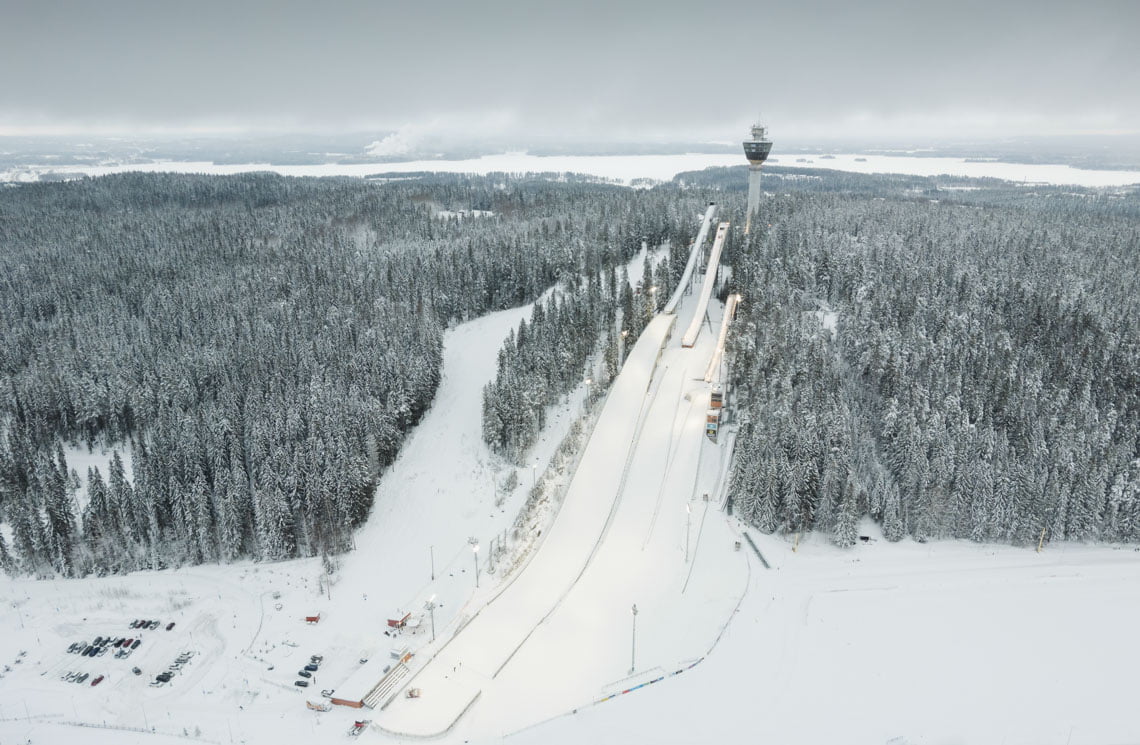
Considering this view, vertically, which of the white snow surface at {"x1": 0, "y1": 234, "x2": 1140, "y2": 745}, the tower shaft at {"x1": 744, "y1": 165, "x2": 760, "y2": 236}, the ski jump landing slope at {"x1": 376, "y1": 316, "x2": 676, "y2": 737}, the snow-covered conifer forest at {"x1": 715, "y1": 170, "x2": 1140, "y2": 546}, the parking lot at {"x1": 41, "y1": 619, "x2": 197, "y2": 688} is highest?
the tower shaft at {"x1": 744, "y1": 165, "x2": 760, "y2": 236}

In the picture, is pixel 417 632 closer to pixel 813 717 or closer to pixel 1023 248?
pixel 813 717

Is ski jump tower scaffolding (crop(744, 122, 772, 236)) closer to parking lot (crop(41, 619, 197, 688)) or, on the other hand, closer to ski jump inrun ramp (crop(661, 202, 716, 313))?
ski jump inrun ramp (crop(661, 202, 716, 313))

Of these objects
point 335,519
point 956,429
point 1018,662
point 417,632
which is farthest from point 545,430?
point 1018,662

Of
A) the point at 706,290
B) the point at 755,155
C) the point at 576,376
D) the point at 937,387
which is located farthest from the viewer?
A: the point at 755,155

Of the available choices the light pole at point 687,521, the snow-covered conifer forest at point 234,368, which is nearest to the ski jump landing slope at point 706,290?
the snow-covered conifer forest at point 234,368

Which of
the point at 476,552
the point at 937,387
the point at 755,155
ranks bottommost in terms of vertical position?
the point at 476,552

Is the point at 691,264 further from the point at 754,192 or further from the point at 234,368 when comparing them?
the point at 234,368

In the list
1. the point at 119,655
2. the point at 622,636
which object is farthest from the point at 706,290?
the point at 119,655

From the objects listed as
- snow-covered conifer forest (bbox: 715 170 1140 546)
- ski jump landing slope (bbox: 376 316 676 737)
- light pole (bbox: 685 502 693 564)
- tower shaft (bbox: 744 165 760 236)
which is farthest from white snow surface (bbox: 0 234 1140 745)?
tower shaft (bbox: 744 165 760 236)
